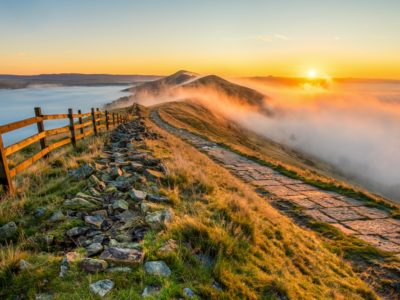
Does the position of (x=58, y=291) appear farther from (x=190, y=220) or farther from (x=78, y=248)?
(x=190, y=220)

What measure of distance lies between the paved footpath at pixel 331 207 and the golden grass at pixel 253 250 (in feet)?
5.60

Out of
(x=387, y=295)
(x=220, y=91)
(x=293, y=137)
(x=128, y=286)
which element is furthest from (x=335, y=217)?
(x=220, y=91)

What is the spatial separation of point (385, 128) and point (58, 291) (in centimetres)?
21930

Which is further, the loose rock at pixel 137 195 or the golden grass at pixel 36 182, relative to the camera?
the loose rock at pixel 137 195

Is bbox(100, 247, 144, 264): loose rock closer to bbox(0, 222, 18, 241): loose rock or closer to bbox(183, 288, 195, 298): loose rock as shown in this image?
bbox(183, 288, 195, 298): loose rock

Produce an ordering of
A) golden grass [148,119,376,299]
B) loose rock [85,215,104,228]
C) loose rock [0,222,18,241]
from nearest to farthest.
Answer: golden grass [148,119,376,299] < loose rock [0,222,18,241] < loose rock [85,215,104,228]

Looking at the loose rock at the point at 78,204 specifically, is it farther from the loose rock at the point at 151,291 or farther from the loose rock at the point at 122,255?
the loose rock at the point at 151,291

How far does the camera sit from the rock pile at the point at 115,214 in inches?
135

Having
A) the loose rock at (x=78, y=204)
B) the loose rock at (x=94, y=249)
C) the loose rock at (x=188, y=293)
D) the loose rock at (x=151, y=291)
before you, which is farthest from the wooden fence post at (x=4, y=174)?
the loose rock at (x=188, y=293)

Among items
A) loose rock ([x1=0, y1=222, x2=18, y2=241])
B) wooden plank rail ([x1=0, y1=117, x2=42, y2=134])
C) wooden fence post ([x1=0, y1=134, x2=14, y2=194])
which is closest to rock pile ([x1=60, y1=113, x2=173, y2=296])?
loose rock ([x1=0, y1=222, x2=18, y2=241])

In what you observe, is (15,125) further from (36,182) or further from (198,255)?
(198,255)

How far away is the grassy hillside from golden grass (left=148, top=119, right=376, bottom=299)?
0.05ft

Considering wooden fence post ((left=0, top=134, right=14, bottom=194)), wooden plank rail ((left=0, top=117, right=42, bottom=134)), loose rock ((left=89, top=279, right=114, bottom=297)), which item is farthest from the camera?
wooden plank rail ((left=0, top=117, right=42, bottom=134))

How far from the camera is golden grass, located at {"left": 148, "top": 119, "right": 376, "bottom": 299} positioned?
3.85m
